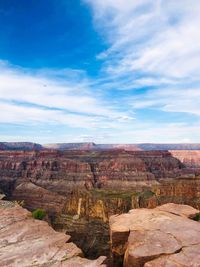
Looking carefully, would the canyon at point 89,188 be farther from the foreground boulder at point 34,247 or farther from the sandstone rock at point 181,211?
the foreground boulder at point 34,247

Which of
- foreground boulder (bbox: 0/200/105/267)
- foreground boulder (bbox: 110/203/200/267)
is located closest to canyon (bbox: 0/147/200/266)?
foreground boulder (bbox: 0/200/105/267)

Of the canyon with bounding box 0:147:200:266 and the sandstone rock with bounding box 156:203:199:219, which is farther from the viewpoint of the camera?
the canyon with bounding box 0:147:200:266

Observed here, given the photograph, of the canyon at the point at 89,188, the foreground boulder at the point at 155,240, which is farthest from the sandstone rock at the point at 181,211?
the canyon at the point at 89,188

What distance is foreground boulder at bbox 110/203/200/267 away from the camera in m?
15.1

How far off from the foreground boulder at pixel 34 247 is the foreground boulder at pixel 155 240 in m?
1.88

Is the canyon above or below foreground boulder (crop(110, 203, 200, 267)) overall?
below

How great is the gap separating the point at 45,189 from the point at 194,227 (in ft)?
497

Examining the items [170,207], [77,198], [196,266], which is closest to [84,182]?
[77,198]

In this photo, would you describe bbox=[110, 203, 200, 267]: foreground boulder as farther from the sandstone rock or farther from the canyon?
the canyon

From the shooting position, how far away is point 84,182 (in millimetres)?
180500

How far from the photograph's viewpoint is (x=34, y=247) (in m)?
19.0

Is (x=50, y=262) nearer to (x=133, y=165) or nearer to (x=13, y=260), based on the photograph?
(x=13, y=260)

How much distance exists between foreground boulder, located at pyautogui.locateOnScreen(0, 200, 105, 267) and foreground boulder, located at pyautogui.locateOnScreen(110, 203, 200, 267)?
1.88 meters

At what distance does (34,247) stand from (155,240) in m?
6.61
